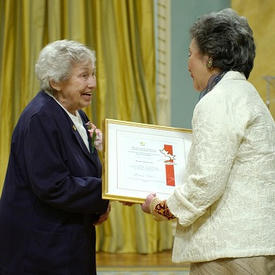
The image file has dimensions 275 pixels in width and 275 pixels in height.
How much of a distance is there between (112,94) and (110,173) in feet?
9.04

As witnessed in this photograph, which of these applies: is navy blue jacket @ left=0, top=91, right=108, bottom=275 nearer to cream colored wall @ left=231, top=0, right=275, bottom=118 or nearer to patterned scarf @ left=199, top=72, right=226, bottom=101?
patterned scarf @ left=199, top=72, right=226, bottom=101

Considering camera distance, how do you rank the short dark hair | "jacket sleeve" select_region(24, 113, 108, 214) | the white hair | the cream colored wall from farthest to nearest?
1. the cream colored wall
2. the white hair
3. "jacket sleeve" select_region(24, 113, 108, 214)
4. the short dark hair

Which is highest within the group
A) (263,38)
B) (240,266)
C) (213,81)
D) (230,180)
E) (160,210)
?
(263,38)

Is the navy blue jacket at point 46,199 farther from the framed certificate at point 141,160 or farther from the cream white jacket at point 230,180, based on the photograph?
the cream white jacket at point 230,180

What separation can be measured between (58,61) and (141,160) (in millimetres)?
647

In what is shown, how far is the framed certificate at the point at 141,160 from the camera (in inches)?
98.2

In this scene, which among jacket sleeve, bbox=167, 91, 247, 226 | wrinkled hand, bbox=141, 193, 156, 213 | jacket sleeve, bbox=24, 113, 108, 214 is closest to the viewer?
jacket sleeve, bbox=167, 91, 247, 226

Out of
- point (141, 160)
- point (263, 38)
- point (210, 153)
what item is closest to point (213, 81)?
point (210, 153)

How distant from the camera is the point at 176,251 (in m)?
2.29

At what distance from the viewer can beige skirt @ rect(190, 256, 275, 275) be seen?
2.12 m

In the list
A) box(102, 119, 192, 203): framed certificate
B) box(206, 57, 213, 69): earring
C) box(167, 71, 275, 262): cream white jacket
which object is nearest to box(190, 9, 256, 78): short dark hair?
box(206, 57, 213, 69): earring

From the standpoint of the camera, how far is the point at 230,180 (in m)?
2.16

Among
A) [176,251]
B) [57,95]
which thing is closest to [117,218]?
[57,95]

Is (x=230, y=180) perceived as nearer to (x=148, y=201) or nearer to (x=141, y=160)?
(x=148, y=201)
